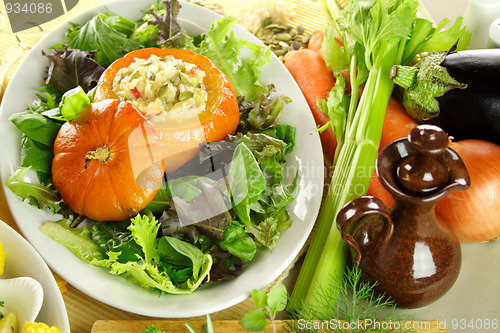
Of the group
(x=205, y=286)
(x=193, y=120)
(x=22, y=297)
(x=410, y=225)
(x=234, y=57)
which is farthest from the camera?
(x=234, y=57)

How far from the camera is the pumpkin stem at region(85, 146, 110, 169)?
1367 millimetres

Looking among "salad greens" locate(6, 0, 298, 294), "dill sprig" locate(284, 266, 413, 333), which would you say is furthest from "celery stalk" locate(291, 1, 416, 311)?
"salad greens" locate(6, 0, 298, 294)

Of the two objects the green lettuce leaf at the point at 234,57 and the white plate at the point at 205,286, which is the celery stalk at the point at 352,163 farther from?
the green lettuce leaf at the point at 234,57

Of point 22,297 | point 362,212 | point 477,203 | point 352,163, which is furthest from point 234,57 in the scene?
point 22,297

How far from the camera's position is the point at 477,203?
1.40 metres

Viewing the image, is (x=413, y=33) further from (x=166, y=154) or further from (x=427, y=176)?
(x=166, y=154)

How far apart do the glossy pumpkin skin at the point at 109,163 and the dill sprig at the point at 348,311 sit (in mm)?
543

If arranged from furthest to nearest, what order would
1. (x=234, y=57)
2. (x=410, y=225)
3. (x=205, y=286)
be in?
(x=234, y=57) < (x=205, y=286) < (x=410, y=225)

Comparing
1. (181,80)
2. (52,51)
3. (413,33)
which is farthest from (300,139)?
(52,51)

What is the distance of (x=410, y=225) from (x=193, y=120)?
0.69 m

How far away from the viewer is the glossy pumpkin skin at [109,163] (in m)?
1.36

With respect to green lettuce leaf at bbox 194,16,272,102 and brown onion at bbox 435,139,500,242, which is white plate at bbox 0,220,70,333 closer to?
green lettuce leaf at bbox 194,16,272,102

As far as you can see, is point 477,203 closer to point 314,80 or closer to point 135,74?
point 314,80

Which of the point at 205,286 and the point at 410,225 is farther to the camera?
the point at 205,286
